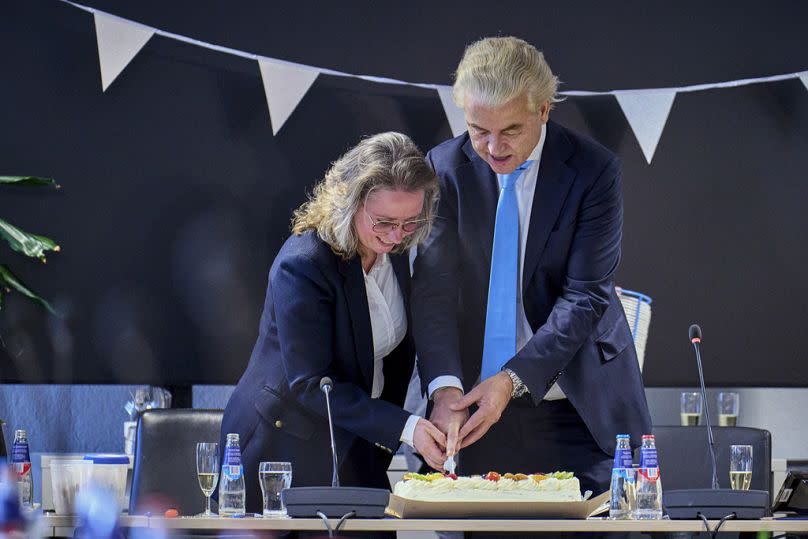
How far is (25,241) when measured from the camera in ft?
11.6

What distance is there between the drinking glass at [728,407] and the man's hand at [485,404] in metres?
1.82

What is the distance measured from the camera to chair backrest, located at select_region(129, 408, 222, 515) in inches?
105

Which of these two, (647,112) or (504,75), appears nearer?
(504,75)

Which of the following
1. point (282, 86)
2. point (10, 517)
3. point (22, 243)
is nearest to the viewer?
point (10, 517)

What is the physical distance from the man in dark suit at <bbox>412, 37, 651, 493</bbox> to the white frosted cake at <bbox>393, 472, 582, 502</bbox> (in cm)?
25

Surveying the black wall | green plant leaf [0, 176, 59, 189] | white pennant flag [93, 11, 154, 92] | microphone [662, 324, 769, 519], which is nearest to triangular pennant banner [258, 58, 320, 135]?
the black wall

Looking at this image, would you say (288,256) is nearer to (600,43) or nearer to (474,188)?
(474,188)

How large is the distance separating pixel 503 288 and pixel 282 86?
1772 millimetres

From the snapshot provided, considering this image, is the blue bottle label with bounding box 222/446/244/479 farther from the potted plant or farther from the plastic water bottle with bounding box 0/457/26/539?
the potted plant

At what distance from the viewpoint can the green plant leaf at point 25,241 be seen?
138 inches

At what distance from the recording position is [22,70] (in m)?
3.76

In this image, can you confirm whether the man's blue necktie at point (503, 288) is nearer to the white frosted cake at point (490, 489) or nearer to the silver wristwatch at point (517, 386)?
the silver wristwatch at point (517, 386)

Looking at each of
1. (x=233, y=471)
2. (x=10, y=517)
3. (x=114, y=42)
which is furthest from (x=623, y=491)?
(x=114, y=42)

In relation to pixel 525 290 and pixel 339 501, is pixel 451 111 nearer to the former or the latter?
pixel 525 290
